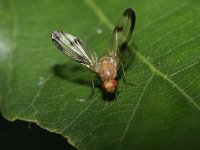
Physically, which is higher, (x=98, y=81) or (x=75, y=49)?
(x=75, y=49)

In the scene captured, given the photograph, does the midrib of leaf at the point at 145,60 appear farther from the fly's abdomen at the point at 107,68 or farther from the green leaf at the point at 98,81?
the fly's abdomen at the point at 107,68

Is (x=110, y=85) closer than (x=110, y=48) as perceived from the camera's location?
Yes

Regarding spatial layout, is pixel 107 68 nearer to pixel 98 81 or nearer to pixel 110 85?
pixel 98 81

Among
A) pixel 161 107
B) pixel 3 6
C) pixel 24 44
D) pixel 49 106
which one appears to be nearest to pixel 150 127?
pixel 161 107

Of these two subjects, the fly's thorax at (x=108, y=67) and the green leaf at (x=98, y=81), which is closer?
the green leaf at (x=98, y=81)

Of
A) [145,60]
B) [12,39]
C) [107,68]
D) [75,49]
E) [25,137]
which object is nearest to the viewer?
[145,60]

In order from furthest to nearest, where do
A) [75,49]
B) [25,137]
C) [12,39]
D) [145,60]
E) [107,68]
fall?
[25,137] < [12,39] < [75,49] < [107,68] < [145,60]

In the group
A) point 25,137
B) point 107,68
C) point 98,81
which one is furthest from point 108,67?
point 25,137

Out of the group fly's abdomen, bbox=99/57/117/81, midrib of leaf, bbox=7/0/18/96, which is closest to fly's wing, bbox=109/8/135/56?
fly's abdomen, bbox=99/57/117/81

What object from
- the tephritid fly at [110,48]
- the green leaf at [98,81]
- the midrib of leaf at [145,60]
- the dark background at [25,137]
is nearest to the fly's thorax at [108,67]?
the tephritid fly at [110,48]
